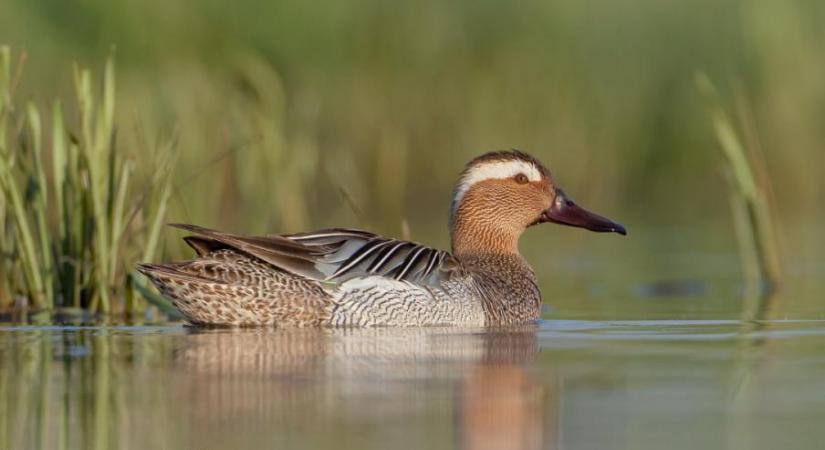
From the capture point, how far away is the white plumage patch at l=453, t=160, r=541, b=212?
8.84 meters

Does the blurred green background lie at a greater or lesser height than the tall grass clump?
greater

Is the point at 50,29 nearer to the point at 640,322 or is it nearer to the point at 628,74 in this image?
the point at 628,74

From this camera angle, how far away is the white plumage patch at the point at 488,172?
884 centimetres

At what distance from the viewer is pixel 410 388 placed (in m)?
5.57

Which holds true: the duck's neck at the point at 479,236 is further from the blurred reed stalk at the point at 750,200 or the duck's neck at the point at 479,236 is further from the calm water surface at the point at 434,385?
the blurred reed stalk at the point at 750,200

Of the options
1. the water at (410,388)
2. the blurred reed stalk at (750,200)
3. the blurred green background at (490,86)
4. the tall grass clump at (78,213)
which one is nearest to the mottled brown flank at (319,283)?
the water at (410,388)

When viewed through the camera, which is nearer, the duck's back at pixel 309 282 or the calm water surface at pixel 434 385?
the calm water surface at pixel 434 385

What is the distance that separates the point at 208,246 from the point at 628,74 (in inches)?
327

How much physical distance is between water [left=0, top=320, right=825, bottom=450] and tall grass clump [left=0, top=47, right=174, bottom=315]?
82cm

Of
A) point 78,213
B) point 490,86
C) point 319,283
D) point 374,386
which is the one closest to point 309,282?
point 319,283

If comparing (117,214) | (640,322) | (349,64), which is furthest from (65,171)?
(349,64)

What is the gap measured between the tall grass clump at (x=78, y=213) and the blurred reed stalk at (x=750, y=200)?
3349 mm

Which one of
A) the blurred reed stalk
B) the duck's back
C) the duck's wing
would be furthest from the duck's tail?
the blurred reed stalk

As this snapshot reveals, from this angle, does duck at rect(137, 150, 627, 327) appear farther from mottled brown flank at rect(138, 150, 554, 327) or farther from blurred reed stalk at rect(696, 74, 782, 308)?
blurred reed stalk at rect(696, 74, 782, 308)
